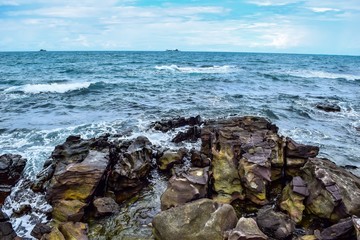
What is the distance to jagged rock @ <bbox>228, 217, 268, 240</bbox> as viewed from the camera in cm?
674

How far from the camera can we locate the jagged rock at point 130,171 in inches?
412

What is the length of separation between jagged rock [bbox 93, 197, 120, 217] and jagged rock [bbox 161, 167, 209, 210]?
1.45 metres

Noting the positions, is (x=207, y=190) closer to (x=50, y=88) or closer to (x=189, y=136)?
(x=189, y=136)

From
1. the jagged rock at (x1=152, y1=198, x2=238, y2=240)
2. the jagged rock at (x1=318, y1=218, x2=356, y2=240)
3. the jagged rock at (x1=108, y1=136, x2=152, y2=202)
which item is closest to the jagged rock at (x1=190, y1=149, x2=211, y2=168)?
the jagged rock at (x1=108, y1=136, x2=152, y2=202)

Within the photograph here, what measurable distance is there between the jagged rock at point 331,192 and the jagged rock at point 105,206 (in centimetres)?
522

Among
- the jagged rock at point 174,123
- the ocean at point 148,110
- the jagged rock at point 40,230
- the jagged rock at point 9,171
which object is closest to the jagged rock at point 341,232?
the jagged rock at point 40,230

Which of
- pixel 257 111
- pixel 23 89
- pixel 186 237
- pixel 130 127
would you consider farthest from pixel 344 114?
pixel 23 89

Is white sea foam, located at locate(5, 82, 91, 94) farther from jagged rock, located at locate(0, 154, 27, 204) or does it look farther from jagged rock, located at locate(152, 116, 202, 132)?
jagged rock, located at locate(0, 154, 27, 204)

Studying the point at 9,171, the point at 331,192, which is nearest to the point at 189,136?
the point at 9,171

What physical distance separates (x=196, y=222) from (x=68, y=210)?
3641 millimetres

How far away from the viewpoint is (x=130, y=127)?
18.1 m

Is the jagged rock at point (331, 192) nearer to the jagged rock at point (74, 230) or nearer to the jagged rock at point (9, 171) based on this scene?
the jagged rock at point (74, 230)

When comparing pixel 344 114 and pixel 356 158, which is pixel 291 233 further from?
pixel 344 114

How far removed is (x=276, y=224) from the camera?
782 centimetres
